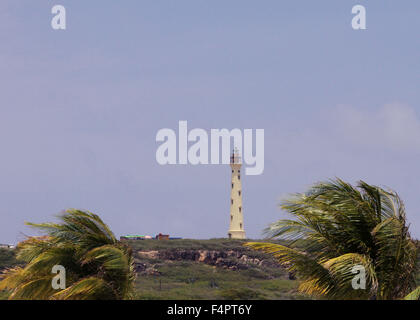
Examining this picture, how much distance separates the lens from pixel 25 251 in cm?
1727

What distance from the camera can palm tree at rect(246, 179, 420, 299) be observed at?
16.2 metres

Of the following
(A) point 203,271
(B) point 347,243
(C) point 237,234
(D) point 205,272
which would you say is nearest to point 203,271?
(A) point 203,271

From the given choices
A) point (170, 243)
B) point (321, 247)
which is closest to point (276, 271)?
point (170, 243)

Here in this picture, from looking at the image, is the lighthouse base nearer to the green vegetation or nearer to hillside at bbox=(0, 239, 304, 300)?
hillside at bbox=(0, 239, 304, 300)

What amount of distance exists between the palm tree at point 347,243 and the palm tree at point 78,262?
2.81m

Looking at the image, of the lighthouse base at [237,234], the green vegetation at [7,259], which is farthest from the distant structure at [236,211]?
the green vegetation at [7,259]

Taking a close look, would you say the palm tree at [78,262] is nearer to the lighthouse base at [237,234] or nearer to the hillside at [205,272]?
the hillside at [205,272]

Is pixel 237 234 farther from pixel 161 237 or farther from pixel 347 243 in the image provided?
pixel 347 243

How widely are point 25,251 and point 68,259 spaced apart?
1.18 meters

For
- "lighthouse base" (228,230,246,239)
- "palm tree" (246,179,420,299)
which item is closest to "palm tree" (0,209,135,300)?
"palm tree" (246,179,420,299)

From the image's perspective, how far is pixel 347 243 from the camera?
17.0 metres

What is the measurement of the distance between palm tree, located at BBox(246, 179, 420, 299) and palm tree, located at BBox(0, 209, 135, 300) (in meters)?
2.81
